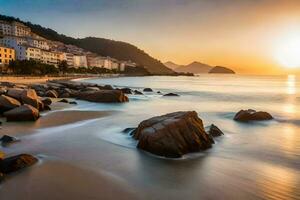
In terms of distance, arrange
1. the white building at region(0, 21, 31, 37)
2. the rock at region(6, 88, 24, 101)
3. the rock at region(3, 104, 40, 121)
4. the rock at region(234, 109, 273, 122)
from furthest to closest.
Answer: the white building at region(0, 21, 31, 37), the rock at region(6, 88, 24, 101), the rock at region(234, 109, 273, 122), the rock at region(3, 104, 40, 121)

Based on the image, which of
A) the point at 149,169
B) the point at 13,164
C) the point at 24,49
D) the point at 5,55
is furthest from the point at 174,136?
the point at 24,49

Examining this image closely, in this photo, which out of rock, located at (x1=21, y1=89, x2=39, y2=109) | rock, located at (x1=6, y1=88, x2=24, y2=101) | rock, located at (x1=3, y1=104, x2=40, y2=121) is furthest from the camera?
rock, located at (x1=6, y1=88, x2=24, y2=101)

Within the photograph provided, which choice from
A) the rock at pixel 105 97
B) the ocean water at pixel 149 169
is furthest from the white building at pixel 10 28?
the ocean water at pixel 149 169

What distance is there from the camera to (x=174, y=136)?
35.1 ft

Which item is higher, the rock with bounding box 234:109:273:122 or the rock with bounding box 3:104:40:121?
the rock with bounding box 3:104:40:121

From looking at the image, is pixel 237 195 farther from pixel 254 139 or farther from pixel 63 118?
pixel 63 118

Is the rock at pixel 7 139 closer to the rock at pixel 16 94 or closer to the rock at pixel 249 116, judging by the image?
the rock at pixel 16 94

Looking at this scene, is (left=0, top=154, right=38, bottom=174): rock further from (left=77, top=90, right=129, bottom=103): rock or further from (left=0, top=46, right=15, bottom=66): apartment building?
(left=0, top=46, right=15, bottom=66): apartment building

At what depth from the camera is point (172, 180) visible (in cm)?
855

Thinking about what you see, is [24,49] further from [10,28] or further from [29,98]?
[29,98]

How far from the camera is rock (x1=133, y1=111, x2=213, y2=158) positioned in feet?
34.7

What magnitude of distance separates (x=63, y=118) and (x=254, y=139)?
10506 millimetres

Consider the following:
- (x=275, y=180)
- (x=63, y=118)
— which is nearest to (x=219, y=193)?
(x=275, y=180)

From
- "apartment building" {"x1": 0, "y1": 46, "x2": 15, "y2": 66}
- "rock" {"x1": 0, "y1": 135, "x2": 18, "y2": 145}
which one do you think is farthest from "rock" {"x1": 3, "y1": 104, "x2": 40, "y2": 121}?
"apartment building" {"x1": 0, "y1": 46, "x2": 15, "y2": 66}
